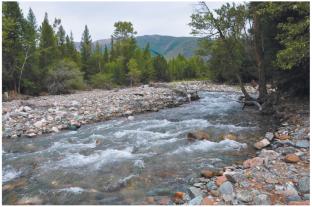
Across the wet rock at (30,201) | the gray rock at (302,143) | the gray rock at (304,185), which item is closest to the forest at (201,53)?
the gray rock at (302,143)

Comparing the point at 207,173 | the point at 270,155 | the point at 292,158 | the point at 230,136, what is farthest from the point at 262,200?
the point at 230,136

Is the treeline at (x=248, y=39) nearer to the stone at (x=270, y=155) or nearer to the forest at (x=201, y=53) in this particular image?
the forest at (x=201, y=53)

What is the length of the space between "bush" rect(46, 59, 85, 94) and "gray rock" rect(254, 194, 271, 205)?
28.4 metres

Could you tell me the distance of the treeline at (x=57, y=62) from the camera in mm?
27000

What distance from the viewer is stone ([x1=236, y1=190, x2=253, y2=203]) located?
489 cm

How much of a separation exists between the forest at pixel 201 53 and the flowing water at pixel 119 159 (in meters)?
3.58

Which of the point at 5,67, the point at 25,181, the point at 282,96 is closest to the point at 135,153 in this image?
the point at 25,181

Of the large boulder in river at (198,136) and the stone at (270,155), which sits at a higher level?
the large boulder in river at (198,136)

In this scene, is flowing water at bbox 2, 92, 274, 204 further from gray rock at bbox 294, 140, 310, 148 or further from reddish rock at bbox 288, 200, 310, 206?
reddish rock at bbox 288, 200, 310, 206

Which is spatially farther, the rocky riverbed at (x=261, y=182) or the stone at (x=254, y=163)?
the stone at (x=254, y=163)

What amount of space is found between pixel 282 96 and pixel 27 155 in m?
12.5

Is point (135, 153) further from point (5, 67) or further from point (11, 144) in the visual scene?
point (5, 67)

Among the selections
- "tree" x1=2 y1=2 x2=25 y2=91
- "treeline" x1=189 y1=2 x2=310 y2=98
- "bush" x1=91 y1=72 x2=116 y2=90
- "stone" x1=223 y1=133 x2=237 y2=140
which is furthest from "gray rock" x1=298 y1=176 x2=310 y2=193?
"bush" x1=91 y1=72 x2=116 y2=90

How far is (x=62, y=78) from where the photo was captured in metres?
32.1
